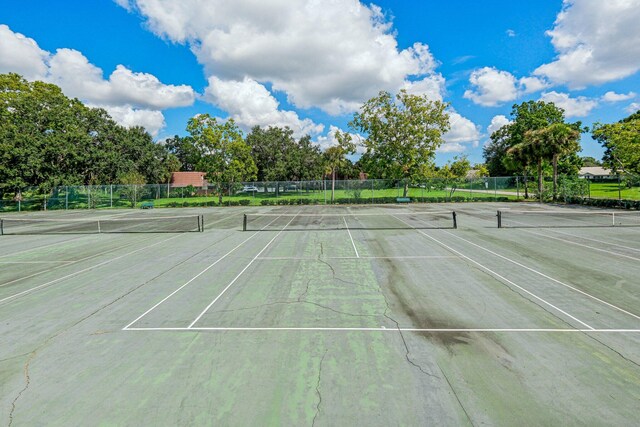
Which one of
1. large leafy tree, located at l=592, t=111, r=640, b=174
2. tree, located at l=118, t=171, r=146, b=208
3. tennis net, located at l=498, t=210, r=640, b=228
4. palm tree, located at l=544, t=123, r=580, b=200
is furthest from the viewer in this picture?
tree, located at l=118, t=171, r=146, b=208

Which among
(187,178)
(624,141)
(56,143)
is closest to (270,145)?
(187,178)

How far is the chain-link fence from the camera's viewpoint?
4100 cm

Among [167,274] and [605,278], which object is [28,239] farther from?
[605,278]

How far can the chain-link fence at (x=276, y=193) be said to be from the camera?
135 ft

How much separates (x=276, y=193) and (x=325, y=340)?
40198 millimetres

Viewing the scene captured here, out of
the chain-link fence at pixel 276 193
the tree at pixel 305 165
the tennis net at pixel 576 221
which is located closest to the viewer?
the tennis net at pixel 576 221

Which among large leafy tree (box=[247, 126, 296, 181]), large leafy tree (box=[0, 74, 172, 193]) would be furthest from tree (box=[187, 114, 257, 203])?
large leafy tree (box=[247, 126, 296, 181])

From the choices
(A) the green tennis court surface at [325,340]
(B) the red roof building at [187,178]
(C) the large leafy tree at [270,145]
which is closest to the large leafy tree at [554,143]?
(A) the green tennis court surface at [325,340]

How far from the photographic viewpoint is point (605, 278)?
383 inches

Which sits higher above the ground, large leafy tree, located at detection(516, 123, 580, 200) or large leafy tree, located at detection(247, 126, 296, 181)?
large leafy tree, located at detection(247, 126, 296, 181)

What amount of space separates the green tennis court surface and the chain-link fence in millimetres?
31365

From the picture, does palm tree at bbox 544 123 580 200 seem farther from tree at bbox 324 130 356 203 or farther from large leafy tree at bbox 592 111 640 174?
tree at bbox 324 130 356 203

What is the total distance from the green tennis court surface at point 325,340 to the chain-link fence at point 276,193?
31365mm

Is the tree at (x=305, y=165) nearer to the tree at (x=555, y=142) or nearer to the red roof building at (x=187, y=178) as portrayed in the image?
the red roof building at (x=187, y=178)
